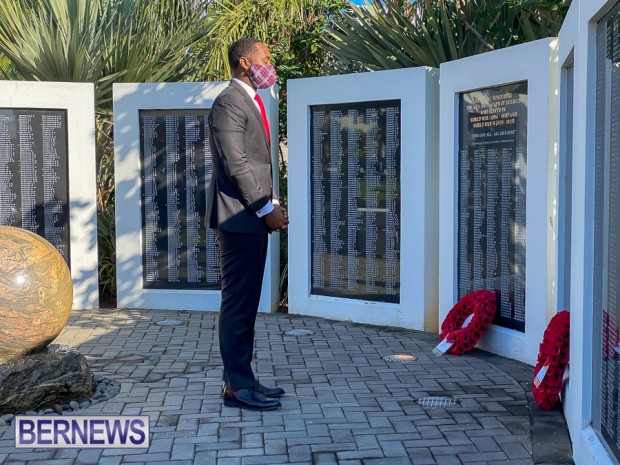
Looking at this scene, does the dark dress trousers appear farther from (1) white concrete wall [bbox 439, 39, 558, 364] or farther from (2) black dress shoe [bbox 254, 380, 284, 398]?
(1) white concrete wall [bbox 439, 39, 558, 364]

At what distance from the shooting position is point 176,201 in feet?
29.3

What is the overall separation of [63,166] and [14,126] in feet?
2.01

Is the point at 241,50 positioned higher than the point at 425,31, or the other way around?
the point at 425,31

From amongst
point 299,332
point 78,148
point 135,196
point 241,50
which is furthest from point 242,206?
point 78,148

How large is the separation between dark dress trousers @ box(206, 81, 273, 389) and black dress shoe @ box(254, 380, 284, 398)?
132mm

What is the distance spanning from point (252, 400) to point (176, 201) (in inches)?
167

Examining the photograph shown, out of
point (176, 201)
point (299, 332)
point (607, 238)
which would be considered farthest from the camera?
point (176, 201)

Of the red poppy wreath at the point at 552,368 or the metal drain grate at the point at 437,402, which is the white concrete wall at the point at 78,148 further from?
the red poppy wreath at the point at 552,368

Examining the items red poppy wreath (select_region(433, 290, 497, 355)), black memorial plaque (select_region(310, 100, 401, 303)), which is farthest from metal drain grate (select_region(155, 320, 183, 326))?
red poppy wreath (select_region(433, 290, 497, 355))

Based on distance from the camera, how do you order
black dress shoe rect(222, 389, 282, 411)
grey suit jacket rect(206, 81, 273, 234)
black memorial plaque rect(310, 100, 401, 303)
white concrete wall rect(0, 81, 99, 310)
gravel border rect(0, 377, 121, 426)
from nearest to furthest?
grey suit jacket rect(206, 81, 273, 234) → gravel border rect(0, 377, 121, 426) → black dress shoe rect(222, 389, 282, 411) → black memorial plaque rect(310, 100, 401, 303) → white concrete wall rect(0, 81, 99, 310)

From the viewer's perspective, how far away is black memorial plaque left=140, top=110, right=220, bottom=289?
29.1 feet

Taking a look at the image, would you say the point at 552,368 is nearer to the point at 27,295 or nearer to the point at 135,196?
the point at 27,295

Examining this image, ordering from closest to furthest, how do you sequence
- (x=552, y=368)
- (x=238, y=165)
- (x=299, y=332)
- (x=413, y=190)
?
(x=238, y=165) → (x=552, y=368) → (x=299, y=332) → (x=413, y=190)

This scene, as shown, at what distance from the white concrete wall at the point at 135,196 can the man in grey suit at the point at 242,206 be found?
3.78 m
